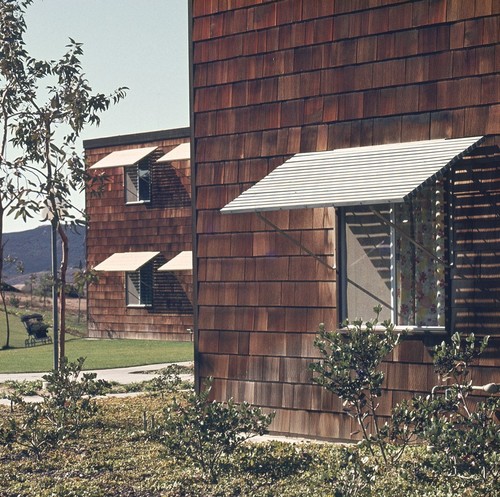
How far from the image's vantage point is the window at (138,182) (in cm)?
3531

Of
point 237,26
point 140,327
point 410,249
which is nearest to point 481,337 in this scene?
point 410,249

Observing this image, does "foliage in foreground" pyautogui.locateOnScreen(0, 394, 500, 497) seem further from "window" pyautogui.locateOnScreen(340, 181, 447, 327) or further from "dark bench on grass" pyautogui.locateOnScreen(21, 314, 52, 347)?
"dark bench on grass" pyautogui.locateOnScreen(21, 314, 52, 347)

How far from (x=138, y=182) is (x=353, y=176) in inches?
980

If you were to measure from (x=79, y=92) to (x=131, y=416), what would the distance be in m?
4.96

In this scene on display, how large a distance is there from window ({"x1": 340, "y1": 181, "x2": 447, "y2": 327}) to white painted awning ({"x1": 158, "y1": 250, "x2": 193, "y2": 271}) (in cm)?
2030

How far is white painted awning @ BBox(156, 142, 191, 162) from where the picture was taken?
32969mm

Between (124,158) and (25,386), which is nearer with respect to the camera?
(25,386)

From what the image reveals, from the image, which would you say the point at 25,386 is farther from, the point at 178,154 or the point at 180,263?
the point at 178,154

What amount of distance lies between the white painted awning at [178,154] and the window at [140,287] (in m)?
3.84

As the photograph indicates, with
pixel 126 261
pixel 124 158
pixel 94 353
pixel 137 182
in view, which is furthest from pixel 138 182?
pixel 94 353

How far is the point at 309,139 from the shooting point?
41.6 ft

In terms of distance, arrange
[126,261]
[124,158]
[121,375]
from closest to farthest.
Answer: [121,375] < [124,158] < [126,261]

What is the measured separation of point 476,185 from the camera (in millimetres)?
11312

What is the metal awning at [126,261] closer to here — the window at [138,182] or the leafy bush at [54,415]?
the window at [138,182]
